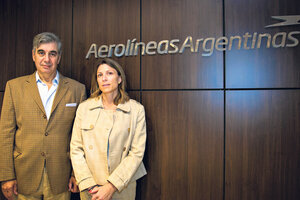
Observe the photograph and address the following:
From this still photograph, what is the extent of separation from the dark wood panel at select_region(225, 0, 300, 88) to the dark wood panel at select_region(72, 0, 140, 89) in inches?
44.2

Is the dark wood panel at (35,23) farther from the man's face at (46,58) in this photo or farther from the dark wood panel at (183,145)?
the dark wood panel at (183,145)

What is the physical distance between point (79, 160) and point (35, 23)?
2.05 m

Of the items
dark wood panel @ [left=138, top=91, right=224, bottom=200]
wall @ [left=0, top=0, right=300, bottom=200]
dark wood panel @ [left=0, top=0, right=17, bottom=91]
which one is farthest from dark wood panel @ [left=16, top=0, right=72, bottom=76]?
dark wood panel @ [left=138, top=91, right=224, bottom=200]

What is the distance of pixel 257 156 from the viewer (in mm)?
2268

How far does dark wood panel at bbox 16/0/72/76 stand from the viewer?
2775mm

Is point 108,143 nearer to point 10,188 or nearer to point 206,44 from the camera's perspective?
point 10,188

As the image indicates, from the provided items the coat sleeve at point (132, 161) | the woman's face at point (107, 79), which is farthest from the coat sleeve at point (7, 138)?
the coat sleeve at point (132, 161)

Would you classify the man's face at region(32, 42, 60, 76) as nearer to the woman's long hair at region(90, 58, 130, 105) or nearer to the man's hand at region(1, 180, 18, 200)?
the woman's long hair at region(90, 58, 130, 105)

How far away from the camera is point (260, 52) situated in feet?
7.47

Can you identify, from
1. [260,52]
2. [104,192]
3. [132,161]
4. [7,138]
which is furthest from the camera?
[260,52]

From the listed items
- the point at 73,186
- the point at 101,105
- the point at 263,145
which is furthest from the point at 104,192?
the point at 263,145

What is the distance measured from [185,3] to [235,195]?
2.31 meters

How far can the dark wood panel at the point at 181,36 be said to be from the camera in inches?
93.4

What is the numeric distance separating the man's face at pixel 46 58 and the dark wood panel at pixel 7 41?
0.93 m
